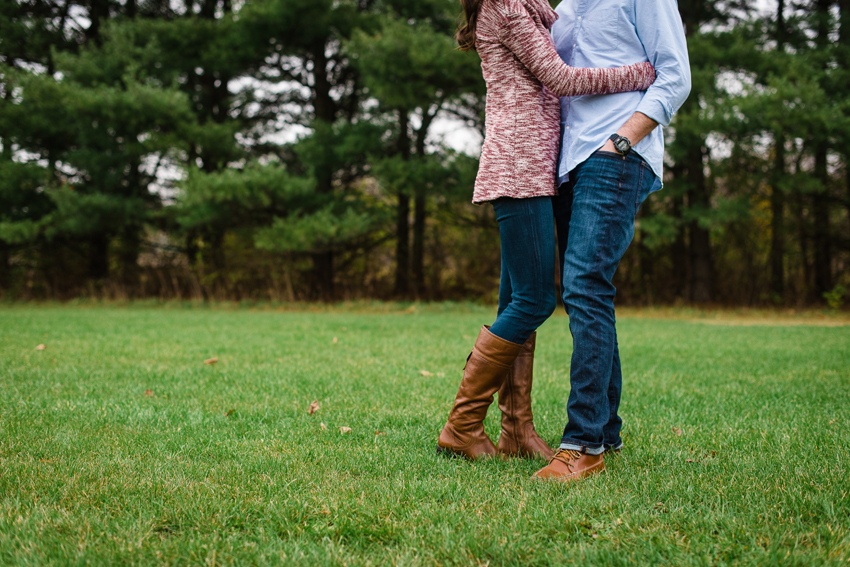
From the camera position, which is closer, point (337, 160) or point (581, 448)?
point (581, 448)

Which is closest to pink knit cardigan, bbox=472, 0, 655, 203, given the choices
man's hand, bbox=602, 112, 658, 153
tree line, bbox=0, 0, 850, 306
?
man's hand, bbox=602, 112, 658, 153

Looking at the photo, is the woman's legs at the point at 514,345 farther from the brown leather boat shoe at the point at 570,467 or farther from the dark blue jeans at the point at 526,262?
the brown leather boat shoe at the point at 570,467

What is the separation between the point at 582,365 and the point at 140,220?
1488 cm

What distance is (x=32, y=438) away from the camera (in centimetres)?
233

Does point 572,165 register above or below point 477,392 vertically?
above

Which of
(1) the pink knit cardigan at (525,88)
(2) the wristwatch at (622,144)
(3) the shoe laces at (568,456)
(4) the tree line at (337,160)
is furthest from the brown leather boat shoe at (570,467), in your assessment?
(4) the tree line at (337,160)

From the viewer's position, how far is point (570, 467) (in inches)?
76.3

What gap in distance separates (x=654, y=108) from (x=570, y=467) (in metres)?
1.24

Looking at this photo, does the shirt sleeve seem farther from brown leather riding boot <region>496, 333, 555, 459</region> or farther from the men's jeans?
brown leather riding boot <region>496, 333, 555, 459</region>

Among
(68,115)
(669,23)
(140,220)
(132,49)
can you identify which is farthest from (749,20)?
(68,115)

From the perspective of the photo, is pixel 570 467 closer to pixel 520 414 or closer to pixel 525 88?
pixel 520 414

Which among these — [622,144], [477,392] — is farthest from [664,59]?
[477,392]

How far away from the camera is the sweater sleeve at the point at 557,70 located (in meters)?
1.94

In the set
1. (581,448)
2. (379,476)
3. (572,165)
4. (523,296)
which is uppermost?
(572,165)
